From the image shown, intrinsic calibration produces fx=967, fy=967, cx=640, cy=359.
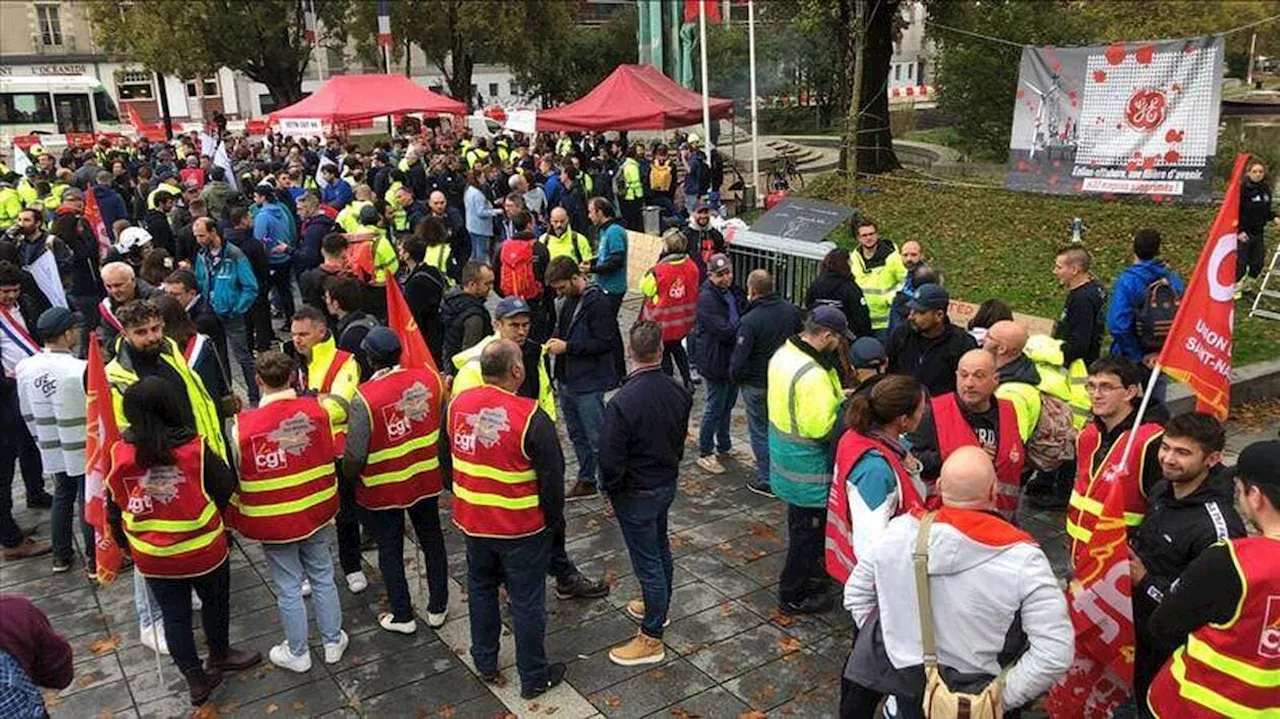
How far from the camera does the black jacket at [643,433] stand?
485cm

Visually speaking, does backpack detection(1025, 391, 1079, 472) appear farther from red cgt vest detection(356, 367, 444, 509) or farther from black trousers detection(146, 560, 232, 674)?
black trousers detection(146, 560, 232, 674)

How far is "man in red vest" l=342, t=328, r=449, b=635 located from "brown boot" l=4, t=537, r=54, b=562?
3157 mm

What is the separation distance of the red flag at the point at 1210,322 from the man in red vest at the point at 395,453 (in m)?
3.65

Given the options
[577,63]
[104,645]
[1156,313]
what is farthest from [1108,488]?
[577,63]

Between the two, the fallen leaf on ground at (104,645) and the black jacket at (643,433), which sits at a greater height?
the black jacket at (643,433)

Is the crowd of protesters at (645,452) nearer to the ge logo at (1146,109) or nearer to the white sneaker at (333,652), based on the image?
the white sneaker at (333,652)

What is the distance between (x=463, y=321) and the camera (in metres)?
6.90

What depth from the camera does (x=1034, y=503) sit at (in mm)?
7090

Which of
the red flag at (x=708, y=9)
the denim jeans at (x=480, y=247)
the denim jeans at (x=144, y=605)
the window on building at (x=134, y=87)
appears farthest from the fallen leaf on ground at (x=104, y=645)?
the window on building at (x=134, y=87)

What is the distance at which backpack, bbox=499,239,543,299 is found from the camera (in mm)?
9383

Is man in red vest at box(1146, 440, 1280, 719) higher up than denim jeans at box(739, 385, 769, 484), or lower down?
higher up

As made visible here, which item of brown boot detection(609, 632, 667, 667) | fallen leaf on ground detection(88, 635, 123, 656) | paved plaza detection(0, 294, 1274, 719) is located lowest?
fallen leaf on ground detection(88, 635, 123, 656)

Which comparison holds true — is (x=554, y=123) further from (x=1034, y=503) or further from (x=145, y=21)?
(x=145, y=21)

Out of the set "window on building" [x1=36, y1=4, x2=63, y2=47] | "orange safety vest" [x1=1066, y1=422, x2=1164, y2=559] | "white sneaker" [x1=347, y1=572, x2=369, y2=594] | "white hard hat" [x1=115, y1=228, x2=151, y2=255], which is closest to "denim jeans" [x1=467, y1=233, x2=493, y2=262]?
"white hard hat" [x1=115, y1=228, x2=151, y2=255]
